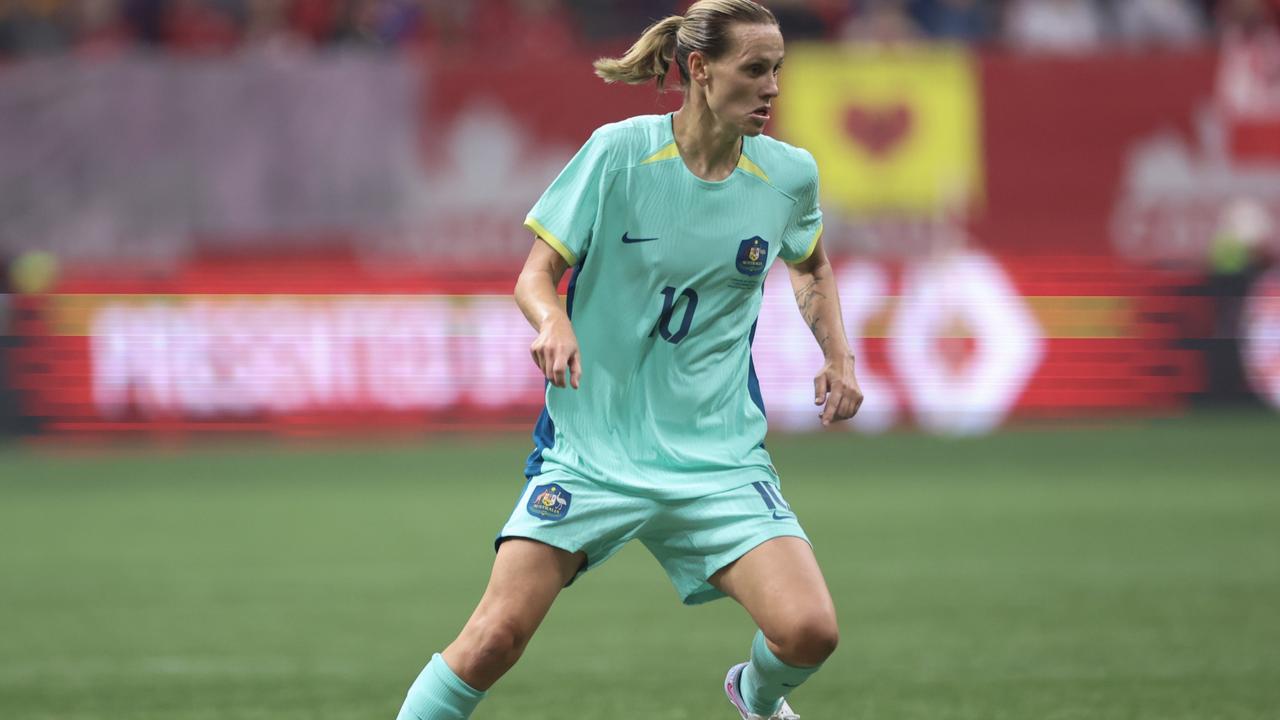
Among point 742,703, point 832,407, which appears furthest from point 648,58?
point 742,703

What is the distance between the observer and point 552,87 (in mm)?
16969

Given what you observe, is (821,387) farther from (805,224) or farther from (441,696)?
(441,696)

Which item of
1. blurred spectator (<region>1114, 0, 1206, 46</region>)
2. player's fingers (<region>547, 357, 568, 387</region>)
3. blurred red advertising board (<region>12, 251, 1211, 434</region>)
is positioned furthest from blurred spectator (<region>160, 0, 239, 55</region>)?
player's fingers (<region>547, 357, 568, 387</region>)

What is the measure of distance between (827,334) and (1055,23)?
1386 cm

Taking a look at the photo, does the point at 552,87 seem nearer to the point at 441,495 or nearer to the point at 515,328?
the point at 515,328

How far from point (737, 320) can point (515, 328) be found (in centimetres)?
984

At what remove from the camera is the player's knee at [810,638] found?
447cm

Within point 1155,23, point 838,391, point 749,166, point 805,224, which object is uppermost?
point 749,166

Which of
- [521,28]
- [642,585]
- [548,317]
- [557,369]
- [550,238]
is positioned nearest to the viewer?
[557,369]

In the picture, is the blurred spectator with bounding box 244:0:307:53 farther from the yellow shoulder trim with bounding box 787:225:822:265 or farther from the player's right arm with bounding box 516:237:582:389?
the player's right arm with bounding box 516:237:582:389

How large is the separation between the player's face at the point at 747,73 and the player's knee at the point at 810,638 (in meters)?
1.23

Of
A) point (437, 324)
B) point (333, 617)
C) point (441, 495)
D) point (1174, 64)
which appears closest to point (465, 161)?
point (437, 324)

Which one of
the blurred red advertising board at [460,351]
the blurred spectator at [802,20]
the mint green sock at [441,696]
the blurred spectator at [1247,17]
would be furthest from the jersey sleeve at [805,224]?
the blurred spectator at [1247,17]

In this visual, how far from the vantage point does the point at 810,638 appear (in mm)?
4496
